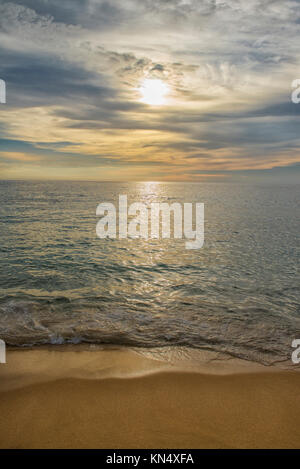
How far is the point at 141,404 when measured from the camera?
16.4ft

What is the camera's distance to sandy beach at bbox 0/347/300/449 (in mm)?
4258

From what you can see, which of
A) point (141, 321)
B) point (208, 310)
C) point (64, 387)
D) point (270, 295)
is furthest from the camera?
point (270, 295)

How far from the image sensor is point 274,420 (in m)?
4.64

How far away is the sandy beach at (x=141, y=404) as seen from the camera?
14.0 feet

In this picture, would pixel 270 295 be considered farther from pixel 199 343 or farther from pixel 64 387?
pixel 64 387

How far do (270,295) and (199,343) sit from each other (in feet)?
16.7

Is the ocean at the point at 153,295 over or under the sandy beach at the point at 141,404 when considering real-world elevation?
over

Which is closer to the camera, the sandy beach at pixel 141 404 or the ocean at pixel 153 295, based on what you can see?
the sandy beach at pixel 141 404

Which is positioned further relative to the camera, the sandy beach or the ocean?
the ocean

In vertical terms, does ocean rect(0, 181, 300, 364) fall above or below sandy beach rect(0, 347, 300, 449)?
above

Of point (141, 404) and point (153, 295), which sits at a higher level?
point (153, 295)

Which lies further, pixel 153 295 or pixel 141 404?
pixel 153 295
